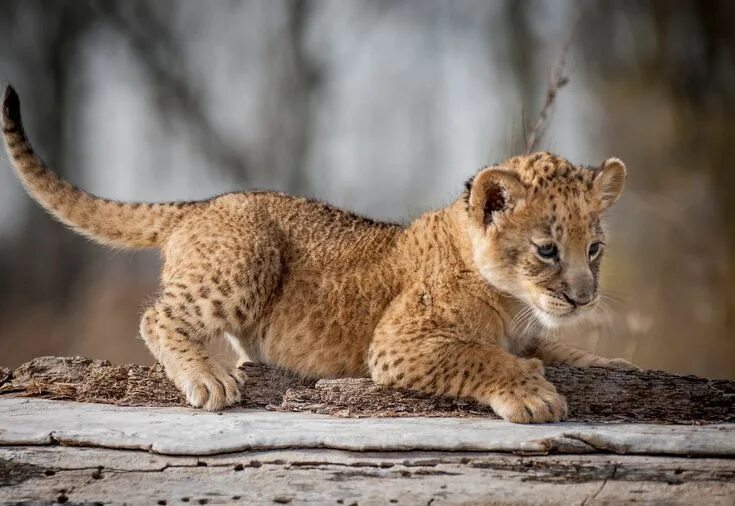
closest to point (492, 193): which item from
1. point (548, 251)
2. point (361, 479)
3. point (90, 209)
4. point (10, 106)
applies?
point (548, 251)

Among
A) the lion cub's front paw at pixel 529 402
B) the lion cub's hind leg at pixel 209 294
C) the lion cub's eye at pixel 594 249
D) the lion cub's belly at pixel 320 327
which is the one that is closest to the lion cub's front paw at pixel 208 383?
the lion cub's hind leg at pixel 209 294

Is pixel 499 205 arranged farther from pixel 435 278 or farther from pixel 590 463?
pixel 590 463

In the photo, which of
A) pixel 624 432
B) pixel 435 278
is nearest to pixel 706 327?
pixel 435 278

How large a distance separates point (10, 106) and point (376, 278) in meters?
2.55

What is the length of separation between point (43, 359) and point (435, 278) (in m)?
2.25

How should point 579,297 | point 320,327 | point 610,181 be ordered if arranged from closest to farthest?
point 579,297 < point 610,181 < point 320,327

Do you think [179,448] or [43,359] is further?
[43,359]

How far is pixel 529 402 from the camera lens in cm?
463

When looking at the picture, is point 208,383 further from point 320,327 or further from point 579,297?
point 579,297

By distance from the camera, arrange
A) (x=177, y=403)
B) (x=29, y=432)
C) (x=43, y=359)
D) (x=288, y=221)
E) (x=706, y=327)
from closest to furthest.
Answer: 1. (x=29, y=432)
2. (x=177, y=403)
3. (x=43, y=359)
4. (x=288, y=221)
5. (x=706, y=327)

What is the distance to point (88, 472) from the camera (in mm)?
4082

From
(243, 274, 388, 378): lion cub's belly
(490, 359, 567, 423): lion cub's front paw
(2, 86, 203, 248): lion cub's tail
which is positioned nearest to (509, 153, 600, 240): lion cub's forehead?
(490, 359, 567, 423): lion cub's front paw

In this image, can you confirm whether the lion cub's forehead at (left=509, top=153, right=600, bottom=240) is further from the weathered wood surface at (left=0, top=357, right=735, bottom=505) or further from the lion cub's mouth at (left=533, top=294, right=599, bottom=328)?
the weathered wood surface at (left=0, top=357, right=735, bottom=505)

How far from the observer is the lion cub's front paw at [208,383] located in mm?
4934
